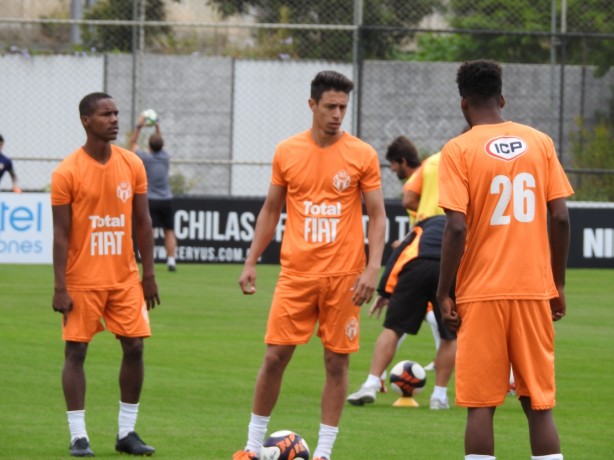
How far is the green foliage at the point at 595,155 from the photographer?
25.2m

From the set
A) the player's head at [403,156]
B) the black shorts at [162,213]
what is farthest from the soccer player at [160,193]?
the player's head at [403,156]

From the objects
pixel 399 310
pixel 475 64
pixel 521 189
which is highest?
pixel 475 64

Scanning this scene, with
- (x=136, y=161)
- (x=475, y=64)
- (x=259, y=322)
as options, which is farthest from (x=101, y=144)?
(x=259, y=322)

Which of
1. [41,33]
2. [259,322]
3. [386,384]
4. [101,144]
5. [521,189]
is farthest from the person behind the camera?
[41,33]

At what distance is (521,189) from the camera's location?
6.63m

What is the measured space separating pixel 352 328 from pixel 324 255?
17.7 inches

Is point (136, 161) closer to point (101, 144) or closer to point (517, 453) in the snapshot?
point (101, 144)

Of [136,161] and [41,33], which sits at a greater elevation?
[41,33]

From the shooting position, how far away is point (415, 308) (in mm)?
10844

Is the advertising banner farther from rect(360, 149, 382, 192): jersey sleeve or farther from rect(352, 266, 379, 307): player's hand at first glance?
rect(352, 266, 379, 307): player's hand

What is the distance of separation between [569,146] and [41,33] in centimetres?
1270

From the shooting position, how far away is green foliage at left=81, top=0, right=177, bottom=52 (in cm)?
2972

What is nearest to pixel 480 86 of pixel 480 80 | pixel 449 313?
pixel 480 80

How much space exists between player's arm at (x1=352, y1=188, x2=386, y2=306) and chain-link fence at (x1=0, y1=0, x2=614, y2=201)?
60.0 ft
